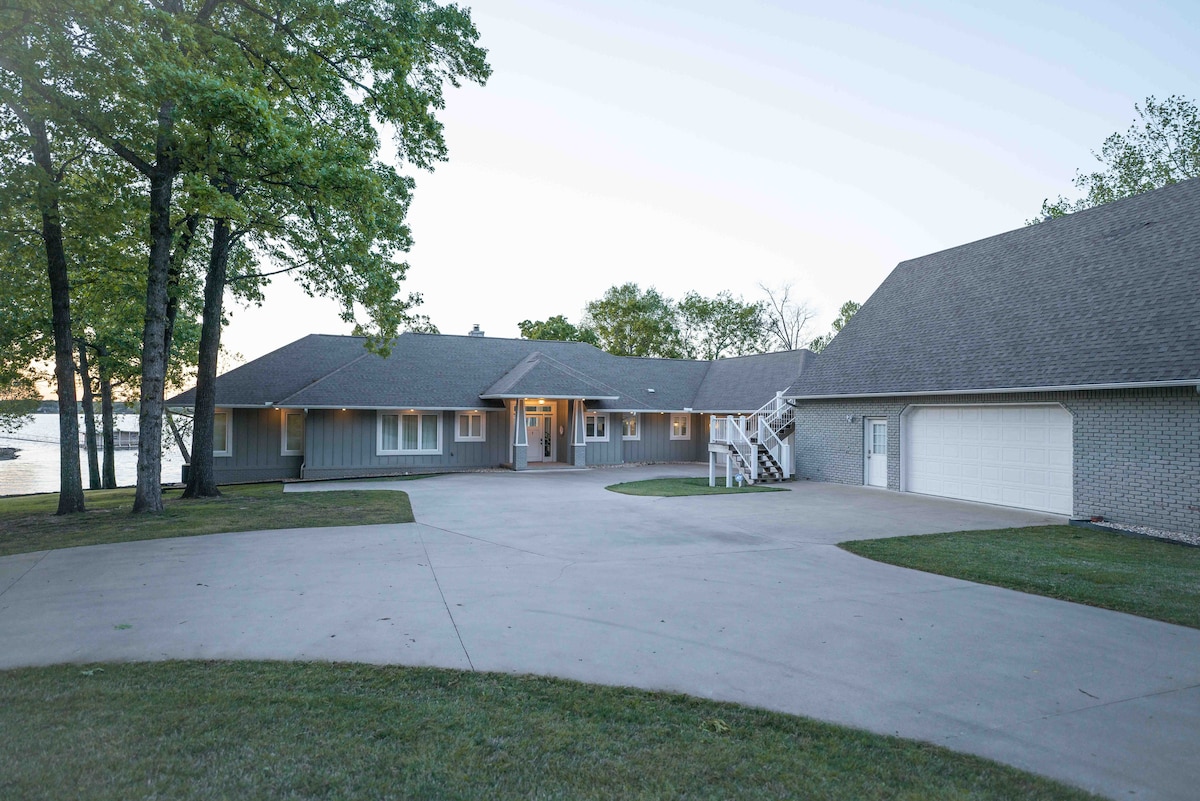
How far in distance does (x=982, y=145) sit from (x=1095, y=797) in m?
21.0

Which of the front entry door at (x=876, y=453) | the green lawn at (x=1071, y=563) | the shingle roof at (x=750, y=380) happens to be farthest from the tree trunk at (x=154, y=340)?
the shingle roof at (x=750, y=380)

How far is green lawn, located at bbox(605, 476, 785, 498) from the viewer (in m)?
17.3

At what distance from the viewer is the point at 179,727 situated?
380 cm

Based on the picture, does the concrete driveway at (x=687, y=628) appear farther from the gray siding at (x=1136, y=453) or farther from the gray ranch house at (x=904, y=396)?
the gray ranch house at (x=904, y=396)

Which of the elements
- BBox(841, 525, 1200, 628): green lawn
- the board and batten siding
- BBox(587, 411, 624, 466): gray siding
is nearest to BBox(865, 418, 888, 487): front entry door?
BBox(841, 525, 1200, 628): green lawn

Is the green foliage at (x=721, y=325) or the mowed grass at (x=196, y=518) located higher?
the green foliage at (x=721, y=325)

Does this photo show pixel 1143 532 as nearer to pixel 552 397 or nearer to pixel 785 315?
pixel 552 397

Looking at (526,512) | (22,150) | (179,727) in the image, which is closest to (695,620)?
(179,727)

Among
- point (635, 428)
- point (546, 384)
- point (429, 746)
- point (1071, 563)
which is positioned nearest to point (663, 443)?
point (635, 428)

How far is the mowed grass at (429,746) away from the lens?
10.6 feet

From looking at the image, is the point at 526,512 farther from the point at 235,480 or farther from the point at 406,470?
the point at 235,480

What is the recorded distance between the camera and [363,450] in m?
22.2

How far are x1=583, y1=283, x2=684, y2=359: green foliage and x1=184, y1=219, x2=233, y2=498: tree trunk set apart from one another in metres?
39.3

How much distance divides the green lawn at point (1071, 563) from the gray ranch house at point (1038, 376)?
1.71 metres
